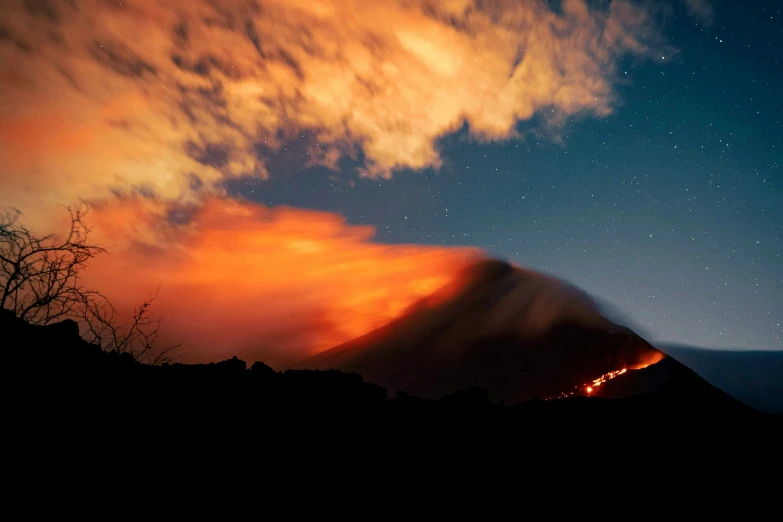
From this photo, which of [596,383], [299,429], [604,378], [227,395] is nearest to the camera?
[299,429]

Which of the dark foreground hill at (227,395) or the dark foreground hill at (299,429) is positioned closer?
the dark foreground hill at (299,429)

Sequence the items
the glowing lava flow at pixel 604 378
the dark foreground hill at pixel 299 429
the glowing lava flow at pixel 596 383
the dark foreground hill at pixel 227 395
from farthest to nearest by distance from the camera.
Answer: the glowing lava flow at pixel 604 378 < the glowing lava flow at pixel 596 383 < the dark foreground hill at pixel 227 395 < the dark foreground hill at pixel 299 429

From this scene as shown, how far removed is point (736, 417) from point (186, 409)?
1210 cm

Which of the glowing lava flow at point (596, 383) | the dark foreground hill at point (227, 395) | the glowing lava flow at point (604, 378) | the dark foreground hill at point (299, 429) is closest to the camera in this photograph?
the dark foreground hill at point (299, 429)

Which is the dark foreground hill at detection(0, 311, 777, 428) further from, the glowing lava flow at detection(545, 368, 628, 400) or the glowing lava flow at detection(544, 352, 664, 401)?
the glowing lava flow at detection(544, 352, 664, 401)

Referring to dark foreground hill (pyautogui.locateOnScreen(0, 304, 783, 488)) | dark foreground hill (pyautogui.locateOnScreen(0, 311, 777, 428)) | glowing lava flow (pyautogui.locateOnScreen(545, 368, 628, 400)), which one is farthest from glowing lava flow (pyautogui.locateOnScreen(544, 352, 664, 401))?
dark foreground hill (pyautogui.locateOnScreen(0, 304, 783, 488))

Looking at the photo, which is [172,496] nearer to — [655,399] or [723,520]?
[723,520]

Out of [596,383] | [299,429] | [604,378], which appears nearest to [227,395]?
[299,429]

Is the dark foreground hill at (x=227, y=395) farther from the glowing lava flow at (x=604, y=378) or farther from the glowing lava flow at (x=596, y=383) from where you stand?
the glowing lava flow at (x=604, y=378)

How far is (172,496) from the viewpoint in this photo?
18.8 ft

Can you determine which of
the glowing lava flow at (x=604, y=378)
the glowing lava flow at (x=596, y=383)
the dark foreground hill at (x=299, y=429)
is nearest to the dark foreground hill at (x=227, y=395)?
the dark foreground hill at (x=299, y=429)

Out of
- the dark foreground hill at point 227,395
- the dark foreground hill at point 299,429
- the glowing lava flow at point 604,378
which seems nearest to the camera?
the dark foreground hill at point 299,429

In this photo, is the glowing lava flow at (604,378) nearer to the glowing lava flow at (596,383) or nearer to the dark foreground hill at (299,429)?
the glowing lava flow at (596,383)

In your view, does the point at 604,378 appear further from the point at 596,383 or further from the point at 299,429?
the point at 299,429
